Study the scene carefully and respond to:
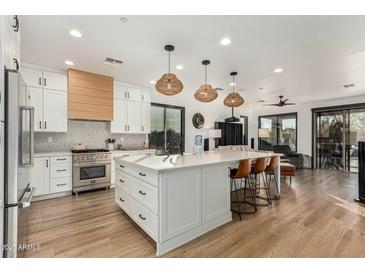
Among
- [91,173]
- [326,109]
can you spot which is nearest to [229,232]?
[91,173]

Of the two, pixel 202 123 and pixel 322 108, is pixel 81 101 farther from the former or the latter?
pixel 322 108

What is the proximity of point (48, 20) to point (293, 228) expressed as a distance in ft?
13.3

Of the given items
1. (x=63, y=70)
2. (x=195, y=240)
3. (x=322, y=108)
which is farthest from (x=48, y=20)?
(x=322, y=108)

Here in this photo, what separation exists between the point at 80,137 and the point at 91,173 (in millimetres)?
971

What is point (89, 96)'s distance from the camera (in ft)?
13.5

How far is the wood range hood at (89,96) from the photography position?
3920 millimetres

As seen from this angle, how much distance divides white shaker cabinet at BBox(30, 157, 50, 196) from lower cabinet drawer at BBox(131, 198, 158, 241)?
2.27 m

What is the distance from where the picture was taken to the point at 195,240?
2.15 metres

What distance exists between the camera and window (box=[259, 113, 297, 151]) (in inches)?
307

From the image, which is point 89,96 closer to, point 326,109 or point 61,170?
point 61,170

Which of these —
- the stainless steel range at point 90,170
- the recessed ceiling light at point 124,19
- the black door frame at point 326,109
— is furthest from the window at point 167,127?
the black door frame at point 326,109

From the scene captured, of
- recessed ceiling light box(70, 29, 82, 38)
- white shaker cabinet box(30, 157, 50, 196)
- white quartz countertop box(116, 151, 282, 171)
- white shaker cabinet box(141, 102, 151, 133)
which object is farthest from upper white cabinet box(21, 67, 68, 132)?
white quartz countertop box(116, 151, 282, 171)

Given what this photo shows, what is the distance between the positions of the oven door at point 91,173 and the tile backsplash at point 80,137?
687 mm

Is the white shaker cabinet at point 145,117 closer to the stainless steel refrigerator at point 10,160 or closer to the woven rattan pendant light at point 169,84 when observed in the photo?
the woven rattan pendant light at point 169,84
